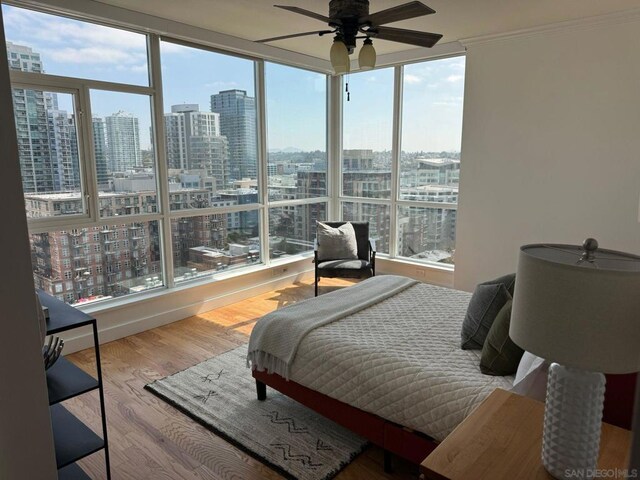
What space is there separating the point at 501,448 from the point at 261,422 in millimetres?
1633

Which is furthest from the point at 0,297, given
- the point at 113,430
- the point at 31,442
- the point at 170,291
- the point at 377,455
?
the point at 170,291

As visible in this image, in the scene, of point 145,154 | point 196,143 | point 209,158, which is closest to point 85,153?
point 145,154

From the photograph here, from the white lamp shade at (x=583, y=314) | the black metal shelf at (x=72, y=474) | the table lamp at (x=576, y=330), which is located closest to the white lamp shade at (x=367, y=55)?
the table lamp at (x=576, y=330)

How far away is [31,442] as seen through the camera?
5.09 feet

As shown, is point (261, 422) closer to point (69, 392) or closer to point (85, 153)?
point (69, 392)

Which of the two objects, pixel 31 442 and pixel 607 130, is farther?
pixel 607 130

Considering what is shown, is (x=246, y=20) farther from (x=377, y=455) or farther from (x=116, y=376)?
(x=377, y=455)

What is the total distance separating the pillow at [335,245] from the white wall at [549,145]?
1.18 meters

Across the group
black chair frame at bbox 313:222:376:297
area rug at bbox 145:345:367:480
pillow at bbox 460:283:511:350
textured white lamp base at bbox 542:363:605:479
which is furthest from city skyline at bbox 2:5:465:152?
textured white lamp base at bbox 542:363:605:479

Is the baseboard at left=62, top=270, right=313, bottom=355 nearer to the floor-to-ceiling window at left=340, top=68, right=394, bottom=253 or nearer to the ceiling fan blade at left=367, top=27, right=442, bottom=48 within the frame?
the floor-to-ceiling window at left=340, top=68, right=394, bottom=253

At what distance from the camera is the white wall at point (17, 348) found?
138 cm

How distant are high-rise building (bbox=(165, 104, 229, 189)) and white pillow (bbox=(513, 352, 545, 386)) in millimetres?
3418

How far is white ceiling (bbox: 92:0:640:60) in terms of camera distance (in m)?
3.34

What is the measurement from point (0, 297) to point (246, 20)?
126 inches
